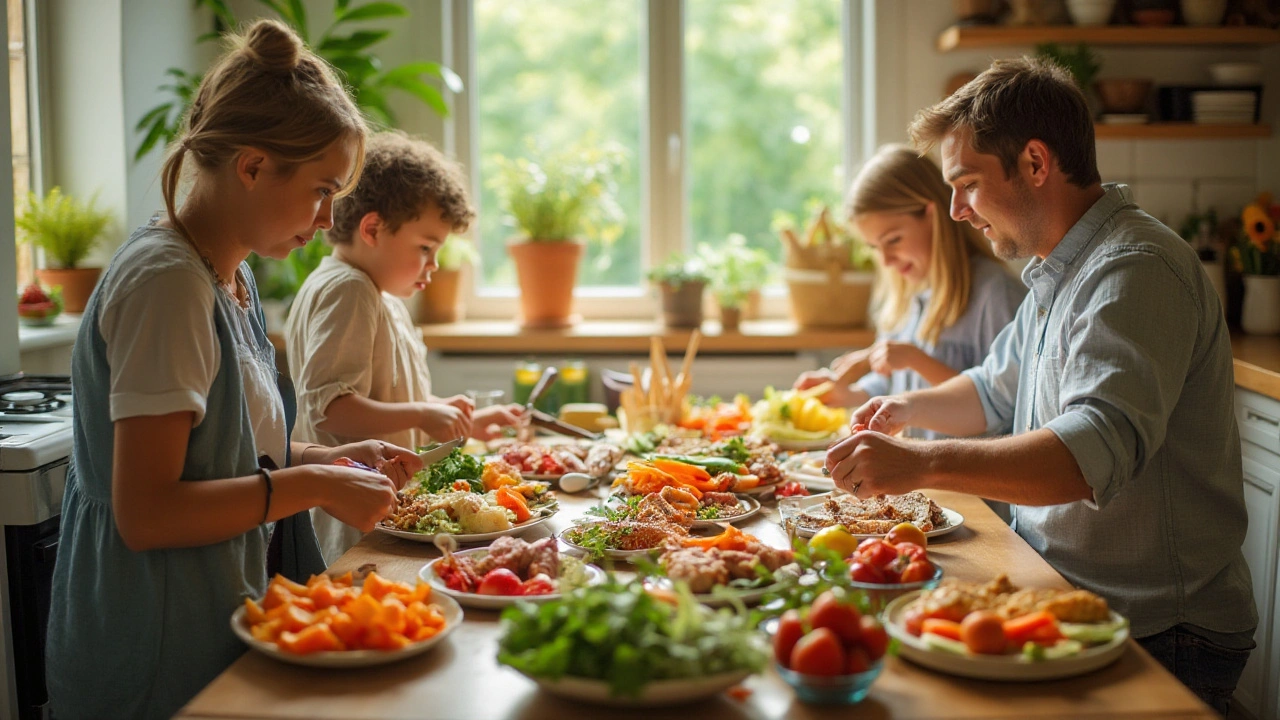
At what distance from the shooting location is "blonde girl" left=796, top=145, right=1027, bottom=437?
120 inches

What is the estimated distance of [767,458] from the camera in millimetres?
2434

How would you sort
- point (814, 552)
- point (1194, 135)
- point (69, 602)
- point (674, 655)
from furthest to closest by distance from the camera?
point (1194, 135) → point (69, 602) → point (814, 552) → point (674, 655)

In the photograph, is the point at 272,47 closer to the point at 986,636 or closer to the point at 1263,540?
the point at 986,636

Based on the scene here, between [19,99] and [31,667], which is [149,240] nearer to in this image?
[31,667]

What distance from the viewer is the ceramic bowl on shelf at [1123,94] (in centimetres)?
417

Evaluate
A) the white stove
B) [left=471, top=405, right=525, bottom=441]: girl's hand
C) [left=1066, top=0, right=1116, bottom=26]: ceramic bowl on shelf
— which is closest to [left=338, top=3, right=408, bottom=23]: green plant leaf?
[left=471, top=405, right=525, bottom=441]: girl's hand

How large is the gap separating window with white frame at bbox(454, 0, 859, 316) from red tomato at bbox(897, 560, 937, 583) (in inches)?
123

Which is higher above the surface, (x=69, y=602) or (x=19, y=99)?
(x=19, y=99)

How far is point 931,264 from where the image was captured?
3.13 m

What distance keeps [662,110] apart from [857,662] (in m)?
3.68

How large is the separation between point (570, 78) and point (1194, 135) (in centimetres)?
242

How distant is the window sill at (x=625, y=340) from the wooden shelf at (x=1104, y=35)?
1.13 m

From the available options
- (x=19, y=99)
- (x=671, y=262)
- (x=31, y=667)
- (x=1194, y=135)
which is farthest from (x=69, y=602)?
(x=1194, y=135)

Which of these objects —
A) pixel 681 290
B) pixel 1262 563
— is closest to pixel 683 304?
pixel 681 290
